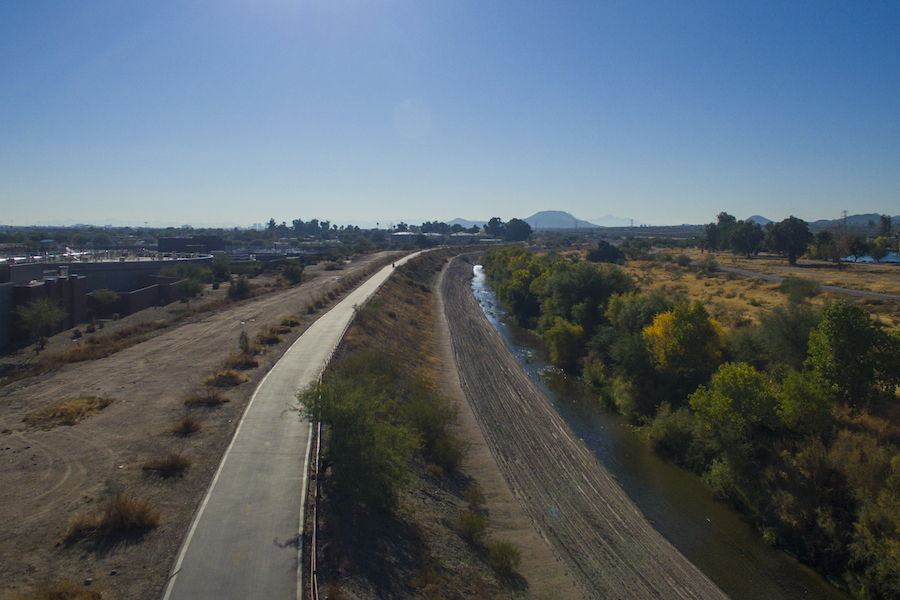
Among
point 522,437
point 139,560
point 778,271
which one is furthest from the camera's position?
point 778,271

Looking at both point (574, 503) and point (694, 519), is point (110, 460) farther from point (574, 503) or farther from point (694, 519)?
point (694, 519)

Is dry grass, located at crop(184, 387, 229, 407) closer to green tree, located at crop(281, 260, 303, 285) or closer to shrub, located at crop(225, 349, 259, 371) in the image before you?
shrub, located at crop(225, 349, 259, 371)

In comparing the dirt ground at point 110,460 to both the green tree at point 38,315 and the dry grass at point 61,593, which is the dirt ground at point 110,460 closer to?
the dry grass at point 61,593

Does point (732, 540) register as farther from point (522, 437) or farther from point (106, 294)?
point (106, 294)

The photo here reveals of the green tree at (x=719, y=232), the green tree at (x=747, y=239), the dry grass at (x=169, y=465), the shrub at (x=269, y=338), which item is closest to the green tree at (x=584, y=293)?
the shrub at (x=269, y=338)

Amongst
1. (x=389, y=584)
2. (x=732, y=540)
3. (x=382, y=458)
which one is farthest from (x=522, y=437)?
(x=389, y=584)

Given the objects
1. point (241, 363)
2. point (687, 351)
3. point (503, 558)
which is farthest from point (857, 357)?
point (241, 363)

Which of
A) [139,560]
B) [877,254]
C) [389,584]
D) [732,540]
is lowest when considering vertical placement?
[732,540]
